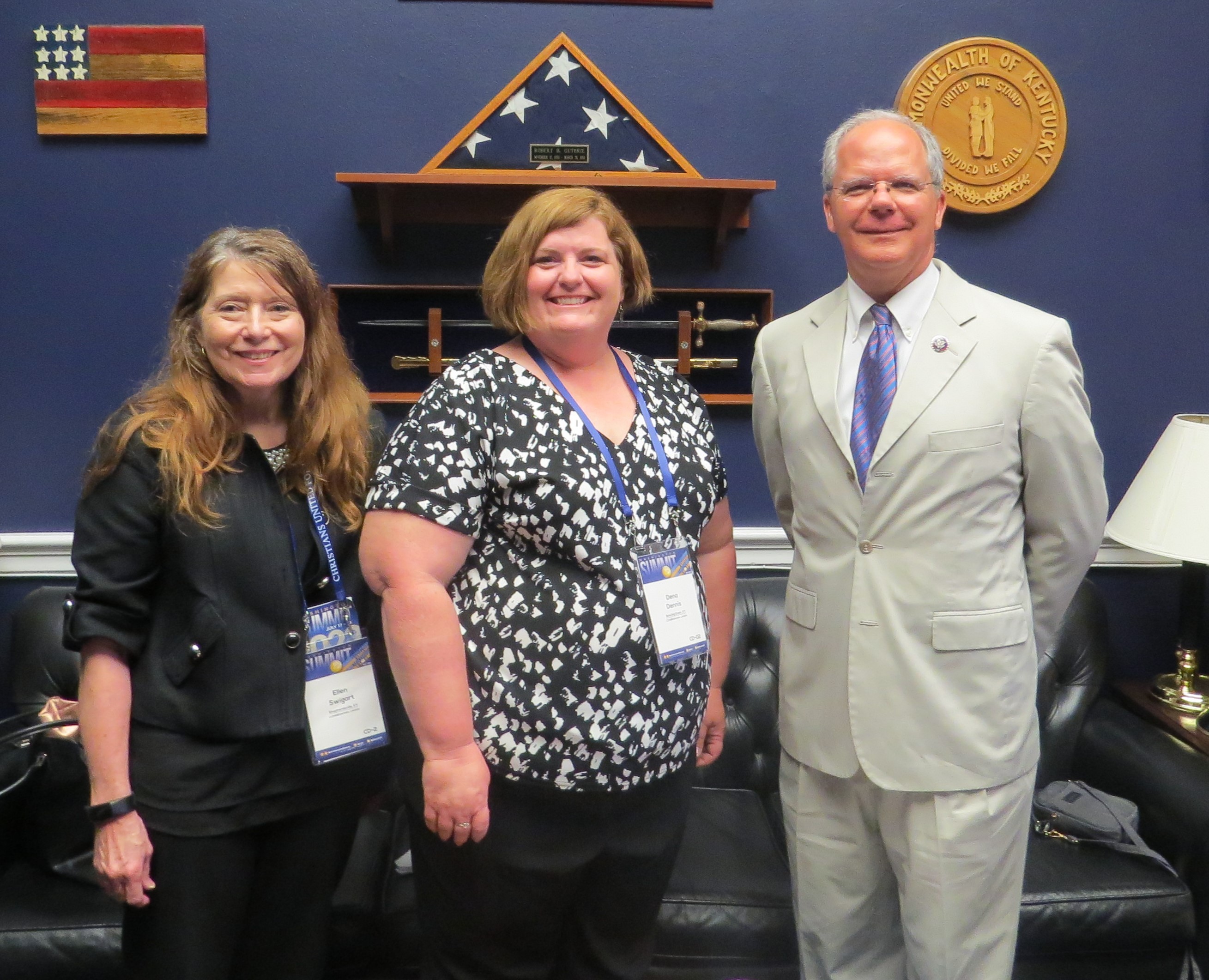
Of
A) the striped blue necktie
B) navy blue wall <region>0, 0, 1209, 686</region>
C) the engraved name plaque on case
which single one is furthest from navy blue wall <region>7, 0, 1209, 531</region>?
the striped blue necktie

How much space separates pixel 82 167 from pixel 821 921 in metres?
2.34

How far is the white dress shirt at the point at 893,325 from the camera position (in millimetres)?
1545

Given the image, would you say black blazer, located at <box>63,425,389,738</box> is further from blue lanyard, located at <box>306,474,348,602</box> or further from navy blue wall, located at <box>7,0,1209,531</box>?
navy blue wall, located at <box>7,0,1209,531</box>

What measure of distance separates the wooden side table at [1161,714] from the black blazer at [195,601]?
1905mm

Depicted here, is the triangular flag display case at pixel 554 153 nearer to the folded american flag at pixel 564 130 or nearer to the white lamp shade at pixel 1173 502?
the folded american flag at pixel 564 130

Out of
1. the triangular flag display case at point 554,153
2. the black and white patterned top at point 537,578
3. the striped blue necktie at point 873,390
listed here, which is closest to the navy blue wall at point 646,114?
the triangular flag display case at point 554,153

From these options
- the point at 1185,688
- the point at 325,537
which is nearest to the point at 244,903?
the point at 325,537

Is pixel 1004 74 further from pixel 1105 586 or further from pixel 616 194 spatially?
pixel 1105 586

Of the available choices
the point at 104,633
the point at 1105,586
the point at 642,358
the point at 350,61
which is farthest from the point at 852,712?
the point at 350,61

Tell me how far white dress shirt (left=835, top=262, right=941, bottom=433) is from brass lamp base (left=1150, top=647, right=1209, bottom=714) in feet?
4.58

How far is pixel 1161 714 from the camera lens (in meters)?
2.29

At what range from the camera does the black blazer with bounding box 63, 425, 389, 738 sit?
1288 mm

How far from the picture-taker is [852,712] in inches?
60.8

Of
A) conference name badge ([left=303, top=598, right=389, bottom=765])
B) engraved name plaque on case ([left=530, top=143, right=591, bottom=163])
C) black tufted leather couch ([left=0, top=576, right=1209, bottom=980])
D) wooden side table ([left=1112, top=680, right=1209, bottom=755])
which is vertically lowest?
black tufted leather couch ([left=0, top=576, right=1209, bottom=980])
